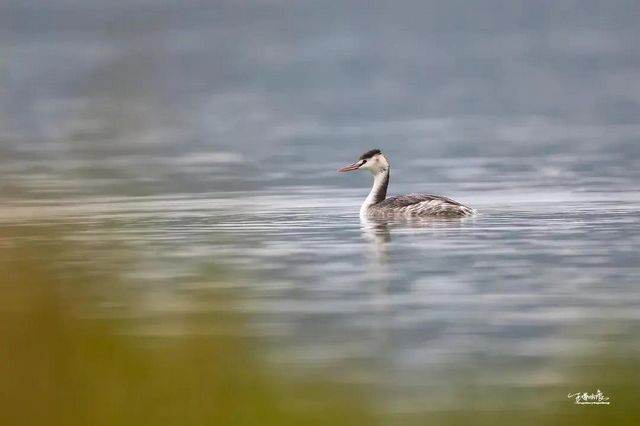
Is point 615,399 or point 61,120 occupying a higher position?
point 61,120

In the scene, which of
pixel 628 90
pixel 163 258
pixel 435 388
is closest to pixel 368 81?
pixel 628 90

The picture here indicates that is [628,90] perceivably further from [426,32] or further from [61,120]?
[426,32]

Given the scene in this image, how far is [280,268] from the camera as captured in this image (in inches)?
532

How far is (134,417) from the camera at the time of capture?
7.47m

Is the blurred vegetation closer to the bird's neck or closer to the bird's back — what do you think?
the bird's back

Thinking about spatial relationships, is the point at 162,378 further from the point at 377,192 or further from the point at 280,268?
the point at 377,192

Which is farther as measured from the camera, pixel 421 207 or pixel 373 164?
pixel 373 164

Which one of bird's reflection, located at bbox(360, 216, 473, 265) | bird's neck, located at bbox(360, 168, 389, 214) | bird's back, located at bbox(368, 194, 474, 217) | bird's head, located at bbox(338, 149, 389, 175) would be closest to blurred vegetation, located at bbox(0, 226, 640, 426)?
bird's reflection, located at bbox(360, 216, 473, 265)

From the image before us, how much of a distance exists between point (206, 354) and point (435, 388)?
66.1 inches

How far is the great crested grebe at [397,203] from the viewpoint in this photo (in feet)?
55.4

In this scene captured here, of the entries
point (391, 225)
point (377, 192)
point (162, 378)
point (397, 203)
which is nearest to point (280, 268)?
point (391, 225)

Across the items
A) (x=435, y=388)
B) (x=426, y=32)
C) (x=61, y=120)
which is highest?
(x=426, y=32)

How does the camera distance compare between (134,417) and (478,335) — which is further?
(478,335)

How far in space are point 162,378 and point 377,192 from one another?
10784 millimetres
